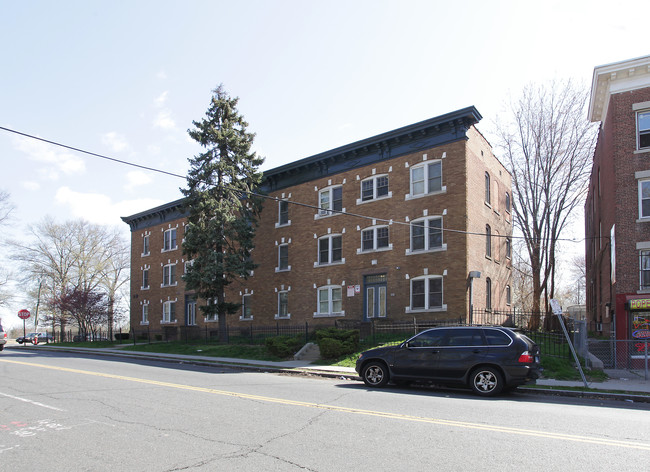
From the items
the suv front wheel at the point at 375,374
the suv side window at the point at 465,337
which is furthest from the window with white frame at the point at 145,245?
the suv side window at the point at 465,337

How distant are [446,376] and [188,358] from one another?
14.2 metres

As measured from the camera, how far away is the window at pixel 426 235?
2570 centimetres

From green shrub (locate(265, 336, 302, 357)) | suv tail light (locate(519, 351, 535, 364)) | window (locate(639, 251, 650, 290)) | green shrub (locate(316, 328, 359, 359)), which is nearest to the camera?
suv tail light (locate(519, 351, 535, 364))

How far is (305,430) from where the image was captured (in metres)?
7.91

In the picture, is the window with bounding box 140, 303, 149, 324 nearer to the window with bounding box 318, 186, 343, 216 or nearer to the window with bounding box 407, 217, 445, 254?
the window with bounding box 318, 186, 343, 216

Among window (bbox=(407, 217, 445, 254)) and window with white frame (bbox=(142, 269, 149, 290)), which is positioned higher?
window (bbox=(407, 217, 445, 254))

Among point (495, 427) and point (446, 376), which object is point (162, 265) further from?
point (495, 427)

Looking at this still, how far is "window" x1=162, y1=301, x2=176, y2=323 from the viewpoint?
41344 mm

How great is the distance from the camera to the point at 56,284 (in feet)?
200

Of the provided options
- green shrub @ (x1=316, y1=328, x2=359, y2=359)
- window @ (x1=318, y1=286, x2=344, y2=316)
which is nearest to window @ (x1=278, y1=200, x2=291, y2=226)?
window @ (x1=318, y1=286, x2=344, y2=316)

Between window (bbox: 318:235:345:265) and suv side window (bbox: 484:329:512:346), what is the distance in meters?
16.9

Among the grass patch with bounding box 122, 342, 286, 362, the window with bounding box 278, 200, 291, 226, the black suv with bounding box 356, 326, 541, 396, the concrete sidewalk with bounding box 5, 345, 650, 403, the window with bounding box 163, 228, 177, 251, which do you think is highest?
the window with bounding box 278, 200, 291, 226

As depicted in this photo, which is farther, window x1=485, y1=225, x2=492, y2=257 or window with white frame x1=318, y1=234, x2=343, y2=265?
window with white frame x1=318, y1=234, x2=343, y2=265

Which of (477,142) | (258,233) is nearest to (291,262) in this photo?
(258,233)
